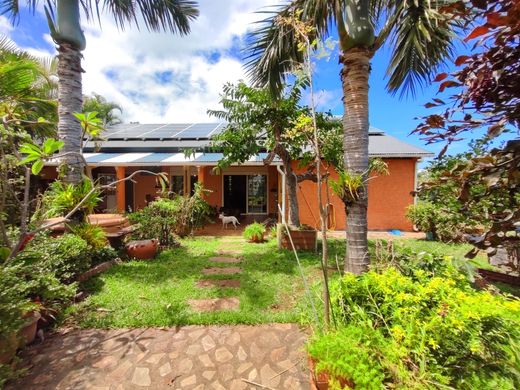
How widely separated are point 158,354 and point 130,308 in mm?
1476

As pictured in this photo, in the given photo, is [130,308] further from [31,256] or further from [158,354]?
[31,256]

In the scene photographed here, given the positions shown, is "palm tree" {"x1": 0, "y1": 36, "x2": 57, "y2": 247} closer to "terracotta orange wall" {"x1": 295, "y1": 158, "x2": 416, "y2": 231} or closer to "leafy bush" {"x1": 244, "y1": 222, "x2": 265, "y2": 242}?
"leafy bush" {"x1": 244, "y1": 222, "x2": 265, "y2": 242}

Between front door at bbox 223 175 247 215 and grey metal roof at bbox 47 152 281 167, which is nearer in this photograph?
grey metal roof at bbox 47 152 281 167

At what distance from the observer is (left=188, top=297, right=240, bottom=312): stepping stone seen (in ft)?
15.3

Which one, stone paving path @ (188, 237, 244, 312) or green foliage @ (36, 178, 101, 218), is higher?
green foliage @ (36, 178, 101, 218)

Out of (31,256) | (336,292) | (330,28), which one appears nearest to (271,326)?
(336,292)

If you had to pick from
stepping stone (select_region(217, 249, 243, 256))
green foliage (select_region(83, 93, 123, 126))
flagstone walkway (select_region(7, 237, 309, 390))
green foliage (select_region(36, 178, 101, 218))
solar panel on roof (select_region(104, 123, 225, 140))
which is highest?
green foliage (select_region(83, 93, 123, 126))

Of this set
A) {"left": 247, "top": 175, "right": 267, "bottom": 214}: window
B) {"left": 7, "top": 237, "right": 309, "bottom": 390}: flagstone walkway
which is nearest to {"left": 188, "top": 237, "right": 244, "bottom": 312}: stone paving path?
{"left": 7, "top": 237, "right": 309, "bottom": 390}: flagstone walkway

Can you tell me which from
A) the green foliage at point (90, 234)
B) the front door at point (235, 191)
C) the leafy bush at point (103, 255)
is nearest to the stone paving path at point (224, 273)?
the leafy bush at point (103, 255)

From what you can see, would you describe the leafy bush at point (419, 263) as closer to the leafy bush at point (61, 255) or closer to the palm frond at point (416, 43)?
the palm frond at point (416, 43)

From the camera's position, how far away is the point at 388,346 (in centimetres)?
235

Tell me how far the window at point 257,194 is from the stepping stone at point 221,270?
10.2 meters

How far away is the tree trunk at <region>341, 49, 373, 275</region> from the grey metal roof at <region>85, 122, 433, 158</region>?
8.47 meters

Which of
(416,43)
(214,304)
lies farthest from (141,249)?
(416,43)
